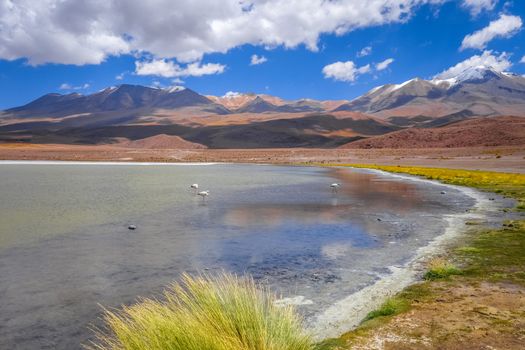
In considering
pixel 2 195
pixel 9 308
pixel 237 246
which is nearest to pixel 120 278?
pixel 9 308

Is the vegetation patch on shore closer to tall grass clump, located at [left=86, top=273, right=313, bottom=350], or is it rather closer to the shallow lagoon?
the shallow lagoon

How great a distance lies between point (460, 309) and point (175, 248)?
7848mm

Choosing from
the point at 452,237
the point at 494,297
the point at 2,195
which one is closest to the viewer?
the point at 494,297

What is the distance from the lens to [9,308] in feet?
25.6

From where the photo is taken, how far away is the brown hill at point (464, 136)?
350 ft

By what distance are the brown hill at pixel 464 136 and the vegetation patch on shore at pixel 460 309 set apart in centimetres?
10325

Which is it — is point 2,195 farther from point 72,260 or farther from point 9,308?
point 9,308

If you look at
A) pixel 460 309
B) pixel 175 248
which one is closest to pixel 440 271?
pixel 460 309

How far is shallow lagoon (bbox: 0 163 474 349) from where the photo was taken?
8.02m

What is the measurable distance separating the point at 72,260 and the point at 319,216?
1061 centimetres

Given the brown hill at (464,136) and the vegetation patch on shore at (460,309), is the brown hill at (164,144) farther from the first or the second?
the vegetation patch on shore at (460,309)

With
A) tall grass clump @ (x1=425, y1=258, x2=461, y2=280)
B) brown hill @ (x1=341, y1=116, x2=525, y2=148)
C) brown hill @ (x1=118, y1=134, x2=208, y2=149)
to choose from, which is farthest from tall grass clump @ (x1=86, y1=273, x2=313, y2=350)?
brown hill @ (x1=118, y1=134, x2=208, y2=149)

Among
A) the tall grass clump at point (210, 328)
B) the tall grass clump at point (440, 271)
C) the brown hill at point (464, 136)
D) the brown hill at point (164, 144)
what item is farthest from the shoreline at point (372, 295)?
the brown hill at point (164, 144)

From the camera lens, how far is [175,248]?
1254 centimetres
